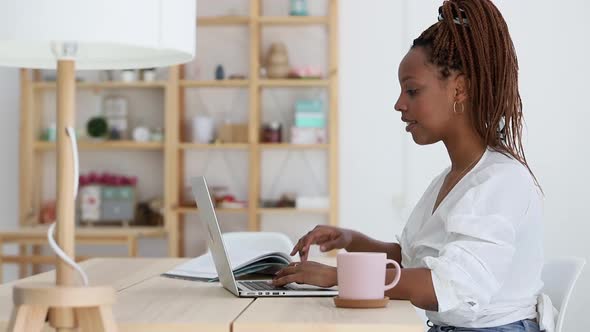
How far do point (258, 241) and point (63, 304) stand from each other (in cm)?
179

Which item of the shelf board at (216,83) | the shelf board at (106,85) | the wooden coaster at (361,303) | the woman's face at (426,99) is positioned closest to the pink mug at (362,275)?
the wooden coaster at (361,303)

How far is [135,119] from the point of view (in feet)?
18.3

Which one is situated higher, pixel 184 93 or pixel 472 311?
pixel 184 93

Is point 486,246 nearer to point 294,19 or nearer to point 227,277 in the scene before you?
point 227,277

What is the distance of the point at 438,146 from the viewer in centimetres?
527

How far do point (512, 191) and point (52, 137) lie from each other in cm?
403

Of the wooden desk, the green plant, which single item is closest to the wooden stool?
the wooden desk

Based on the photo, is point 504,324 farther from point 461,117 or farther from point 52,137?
point 52,137

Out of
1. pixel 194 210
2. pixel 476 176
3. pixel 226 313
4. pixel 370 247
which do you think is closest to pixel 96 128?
pixel 194 210

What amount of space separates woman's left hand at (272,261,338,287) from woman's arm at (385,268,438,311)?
120mm

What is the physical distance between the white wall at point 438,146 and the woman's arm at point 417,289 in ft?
11.6

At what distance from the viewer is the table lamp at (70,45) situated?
1.33m

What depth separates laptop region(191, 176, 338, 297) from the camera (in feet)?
6.17

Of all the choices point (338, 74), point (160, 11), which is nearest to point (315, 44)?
point (338, 74)
